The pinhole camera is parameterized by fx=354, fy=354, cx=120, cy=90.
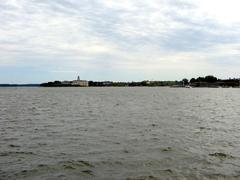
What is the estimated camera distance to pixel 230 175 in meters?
16.4

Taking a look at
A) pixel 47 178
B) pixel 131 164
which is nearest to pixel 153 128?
pixel 131 164

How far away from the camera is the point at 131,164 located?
18234 millimetres

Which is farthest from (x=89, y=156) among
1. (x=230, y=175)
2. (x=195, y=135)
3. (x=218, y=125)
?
(x=218, y=125)

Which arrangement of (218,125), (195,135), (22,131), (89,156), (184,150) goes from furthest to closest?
(218,125) < (22,131) < (195,135) < (184,150) < (89,156)

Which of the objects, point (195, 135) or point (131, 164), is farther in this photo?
point (195, 135)

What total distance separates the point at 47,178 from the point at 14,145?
28.1ft

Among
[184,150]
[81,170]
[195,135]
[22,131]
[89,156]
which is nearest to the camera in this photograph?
[81,170]

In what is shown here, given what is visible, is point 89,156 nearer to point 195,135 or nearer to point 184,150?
point 184,150

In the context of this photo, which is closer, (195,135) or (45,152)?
(45,152)

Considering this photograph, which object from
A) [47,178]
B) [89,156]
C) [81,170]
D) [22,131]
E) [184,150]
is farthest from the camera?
[22,131]

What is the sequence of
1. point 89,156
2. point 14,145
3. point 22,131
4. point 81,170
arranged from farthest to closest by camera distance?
point 22,131 → point 14,145 → point 89,156 → point 81,170

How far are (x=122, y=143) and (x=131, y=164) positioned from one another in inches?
226

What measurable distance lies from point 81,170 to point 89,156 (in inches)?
115

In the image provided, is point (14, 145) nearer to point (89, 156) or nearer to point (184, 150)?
point (89, 156)
